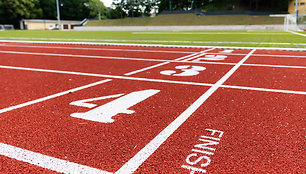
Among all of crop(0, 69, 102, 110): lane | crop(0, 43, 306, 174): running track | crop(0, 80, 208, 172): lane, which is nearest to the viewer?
crop(0, 43, 306, 174): running track

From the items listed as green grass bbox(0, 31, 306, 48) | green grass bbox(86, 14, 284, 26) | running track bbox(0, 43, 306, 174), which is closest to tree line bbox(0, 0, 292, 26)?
green grass bbox(86, 14, 284, 26)

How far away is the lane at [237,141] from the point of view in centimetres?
231

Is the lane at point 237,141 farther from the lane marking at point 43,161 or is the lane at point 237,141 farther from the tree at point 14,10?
the tree at point 14,10

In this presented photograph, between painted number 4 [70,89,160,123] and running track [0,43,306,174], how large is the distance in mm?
14

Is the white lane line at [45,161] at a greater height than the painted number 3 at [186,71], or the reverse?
the painted number 3 at [186,71]

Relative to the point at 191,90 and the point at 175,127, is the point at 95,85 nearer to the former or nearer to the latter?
the point at 191,90

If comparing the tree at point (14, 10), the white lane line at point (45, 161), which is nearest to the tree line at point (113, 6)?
the tree at point (14, 10)

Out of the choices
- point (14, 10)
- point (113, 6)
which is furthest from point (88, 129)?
point (113, 6)

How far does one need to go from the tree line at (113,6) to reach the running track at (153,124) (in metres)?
71.9

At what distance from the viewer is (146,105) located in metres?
4.05

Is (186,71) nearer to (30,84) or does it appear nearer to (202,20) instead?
(30,84)

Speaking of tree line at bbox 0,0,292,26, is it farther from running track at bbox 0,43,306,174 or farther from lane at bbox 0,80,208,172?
lane at bbox 0,80,208,172

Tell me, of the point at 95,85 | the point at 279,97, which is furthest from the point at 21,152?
the point at 279,97

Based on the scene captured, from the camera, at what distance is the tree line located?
2847 inches
